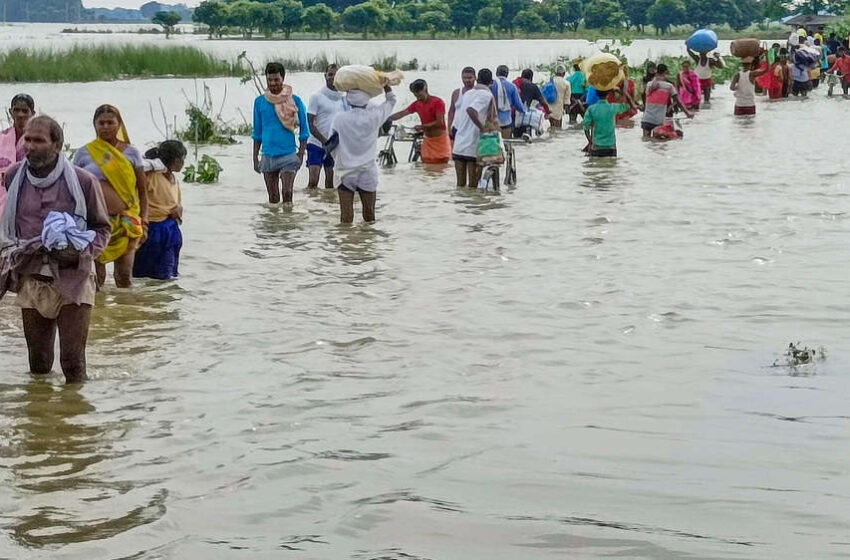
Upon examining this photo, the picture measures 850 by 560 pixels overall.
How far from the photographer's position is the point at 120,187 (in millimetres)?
8562

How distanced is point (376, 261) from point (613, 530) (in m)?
6.44

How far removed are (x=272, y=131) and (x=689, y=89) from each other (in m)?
17.8

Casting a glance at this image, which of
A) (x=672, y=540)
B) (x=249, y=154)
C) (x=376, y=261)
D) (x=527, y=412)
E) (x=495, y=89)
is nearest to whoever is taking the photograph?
(x=672, y=540)

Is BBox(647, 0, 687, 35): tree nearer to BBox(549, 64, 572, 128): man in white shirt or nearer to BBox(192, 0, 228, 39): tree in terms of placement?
BBox(192, 0, 228, 39): tree

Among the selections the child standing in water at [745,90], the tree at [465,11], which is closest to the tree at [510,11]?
the tree at [465,11]

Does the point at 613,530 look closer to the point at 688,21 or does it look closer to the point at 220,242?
the point at 220,242

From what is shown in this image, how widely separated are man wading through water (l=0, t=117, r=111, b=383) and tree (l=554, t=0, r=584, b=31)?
14904 centimetres

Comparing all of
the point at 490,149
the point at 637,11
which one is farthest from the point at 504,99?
the point at 637,11

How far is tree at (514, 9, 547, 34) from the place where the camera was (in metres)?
150

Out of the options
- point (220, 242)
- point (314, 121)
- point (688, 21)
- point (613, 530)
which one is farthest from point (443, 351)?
point (688, 21)

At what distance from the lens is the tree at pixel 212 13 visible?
452 feet

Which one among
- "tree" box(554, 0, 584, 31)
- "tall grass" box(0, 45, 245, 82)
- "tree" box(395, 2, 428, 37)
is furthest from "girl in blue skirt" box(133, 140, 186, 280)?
"tree" box(554, 0, 584, 31)

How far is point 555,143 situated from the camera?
22.8m

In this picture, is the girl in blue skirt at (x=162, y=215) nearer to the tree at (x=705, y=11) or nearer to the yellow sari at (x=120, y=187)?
the yellow sari at (x=120, y=187)
